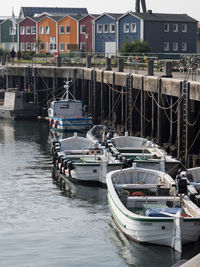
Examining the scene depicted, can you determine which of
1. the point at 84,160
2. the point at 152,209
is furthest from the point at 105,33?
the point at 152,209

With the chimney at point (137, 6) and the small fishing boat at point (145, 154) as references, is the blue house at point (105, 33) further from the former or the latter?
the small fishing boat at point (145, 154)

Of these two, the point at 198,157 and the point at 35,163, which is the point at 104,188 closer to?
the point at 198,157

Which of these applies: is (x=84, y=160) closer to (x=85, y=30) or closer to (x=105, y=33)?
(x=105, y=33)

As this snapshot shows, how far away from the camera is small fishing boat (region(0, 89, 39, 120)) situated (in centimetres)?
6184

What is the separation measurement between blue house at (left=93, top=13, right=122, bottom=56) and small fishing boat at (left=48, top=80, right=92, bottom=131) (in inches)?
1576

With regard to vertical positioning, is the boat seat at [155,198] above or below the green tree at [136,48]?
below

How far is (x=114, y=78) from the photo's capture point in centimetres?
4862

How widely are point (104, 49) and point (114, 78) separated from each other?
149 feet

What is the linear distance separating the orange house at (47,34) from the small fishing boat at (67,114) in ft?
172

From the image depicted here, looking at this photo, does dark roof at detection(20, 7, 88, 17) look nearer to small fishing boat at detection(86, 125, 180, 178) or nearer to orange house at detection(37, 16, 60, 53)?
orange house at detection(37, 16, 60, 53)

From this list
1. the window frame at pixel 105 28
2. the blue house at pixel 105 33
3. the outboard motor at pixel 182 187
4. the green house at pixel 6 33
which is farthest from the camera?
the green house at pixel 6 33

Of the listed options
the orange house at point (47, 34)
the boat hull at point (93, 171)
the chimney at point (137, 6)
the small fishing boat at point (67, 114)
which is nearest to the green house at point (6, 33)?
the orange house at point (47, 34)

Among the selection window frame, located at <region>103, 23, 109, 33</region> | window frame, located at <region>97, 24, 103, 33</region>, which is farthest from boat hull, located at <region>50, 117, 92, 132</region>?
window frame, located at <region>97, 24, 103, 33</region>

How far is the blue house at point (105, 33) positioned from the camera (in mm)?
92188
